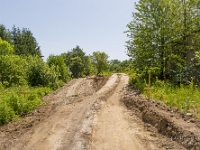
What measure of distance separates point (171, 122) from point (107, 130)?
2140 millimetres

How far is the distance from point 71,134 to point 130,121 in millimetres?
2547

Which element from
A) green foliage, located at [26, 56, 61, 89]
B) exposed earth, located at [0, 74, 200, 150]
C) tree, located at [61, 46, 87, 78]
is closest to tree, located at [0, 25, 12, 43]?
tree, located at [61, 46, 87, 78]

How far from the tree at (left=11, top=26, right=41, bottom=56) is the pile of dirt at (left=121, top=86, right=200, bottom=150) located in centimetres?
5000

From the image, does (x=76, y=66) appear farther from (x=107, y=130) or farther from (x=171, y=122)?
(x=171, y=122)

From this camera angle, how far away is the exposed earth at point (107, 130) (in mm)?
5859

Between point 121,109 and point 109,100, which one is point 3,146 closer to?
point 121,109

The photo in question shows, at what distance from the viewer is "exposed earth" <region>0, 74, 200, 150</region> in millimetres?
5859

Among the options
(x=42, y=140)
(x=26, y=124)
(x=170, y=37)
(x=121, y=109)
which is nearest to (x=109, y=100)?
(x=121, y=109)

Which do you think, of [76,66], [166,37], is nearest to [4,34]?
[76,66]

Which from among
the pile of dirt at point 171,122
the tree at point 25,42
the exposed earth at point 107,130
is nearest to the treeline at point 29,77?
the exposed earth at point 107,130

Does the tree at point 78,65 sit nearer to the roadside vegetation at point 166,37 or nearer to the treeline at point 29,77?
the treeline at point 29,77

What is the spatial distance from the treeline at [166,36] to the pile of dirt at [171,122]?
7166mm

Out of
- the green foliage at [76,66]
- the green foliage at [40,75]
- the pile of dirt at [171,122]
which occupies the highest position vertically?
the green foliage at [76,66]

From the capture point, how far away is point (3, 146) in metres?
6.72
